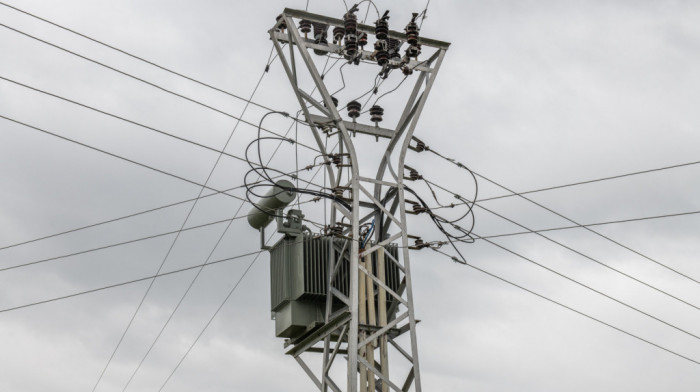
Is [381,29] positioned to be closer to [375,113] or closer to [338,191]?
[375,113]

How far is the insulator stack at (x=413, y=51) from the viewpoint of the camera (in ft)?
Answer: 55.5

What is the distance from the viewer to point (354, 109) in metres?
16.9

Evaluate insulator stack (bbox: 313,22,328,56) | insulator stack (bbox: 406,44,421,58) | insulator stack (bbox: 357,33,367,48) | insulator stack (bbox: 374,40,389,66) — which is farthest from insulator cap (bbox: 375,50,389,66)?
insulator stack (bbox: 313,22,328,56)

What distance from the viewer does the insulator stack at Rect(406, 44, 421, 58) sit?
16.9m

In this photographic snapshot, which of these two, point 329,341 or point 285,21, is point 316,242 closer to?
Result: point 329,341

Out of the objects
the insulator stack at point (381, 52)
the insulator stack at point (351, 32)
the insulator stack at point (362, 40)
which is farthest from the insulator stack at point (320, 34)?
the insulator stack at point (381, 52)

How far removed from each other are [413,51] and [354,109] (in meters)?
1.35

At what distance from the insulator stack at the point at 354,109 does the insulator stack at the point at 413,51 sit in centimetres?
116

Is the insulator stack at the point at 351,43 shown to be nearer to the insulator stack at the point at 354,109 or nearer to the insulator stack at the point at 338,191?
the insulator stack at the point at 354,109

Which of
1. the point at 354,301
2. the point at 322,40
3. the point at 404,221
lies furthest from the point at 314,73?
the point at 354,301

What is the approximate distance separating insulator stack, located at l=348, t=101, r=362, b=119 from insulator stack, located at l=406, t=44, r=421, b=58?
1162 mm

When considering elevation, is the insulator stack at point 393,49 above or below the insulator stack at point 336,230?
above

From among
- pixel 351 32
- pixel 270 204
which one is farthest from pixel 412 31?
pixel 270 204

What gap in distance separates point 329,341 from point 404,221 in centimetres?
217
